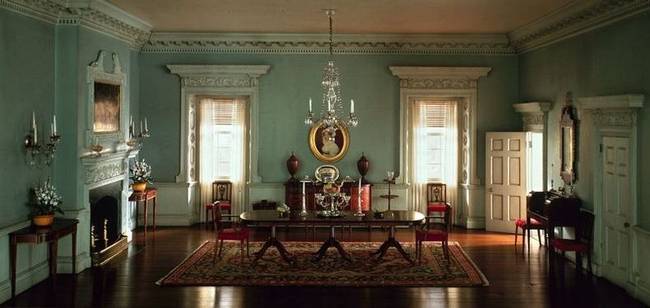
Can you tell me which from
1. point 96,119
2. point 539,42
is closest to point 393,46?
point 539,42

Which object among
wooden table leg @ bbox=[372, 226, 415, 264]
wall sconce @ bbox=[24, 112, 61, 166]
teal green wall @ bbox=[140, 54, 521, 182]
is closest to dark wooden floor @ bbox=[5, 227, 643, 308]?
wooden table leg @ bbox=[372, 226, 415, 264]

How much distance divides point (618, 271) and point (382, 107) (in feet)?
18.8

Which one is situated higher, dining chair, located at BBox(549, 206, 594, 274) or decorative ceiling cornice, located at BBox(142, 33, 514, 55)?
decorative ceiling cornice, located at BBox(142, 33, 514, 55)

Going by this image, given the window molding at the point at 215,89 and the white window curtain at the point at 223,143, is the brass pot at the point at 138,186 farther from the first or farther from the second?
the white window curtain at the point at 223,143

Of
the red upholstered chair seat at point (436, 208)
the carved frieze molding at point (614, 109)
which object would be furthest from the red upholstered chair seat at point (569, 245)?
the red upholstered chair seat at point (436, 208)

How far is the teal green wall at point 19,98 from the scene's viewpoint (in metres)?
7.12

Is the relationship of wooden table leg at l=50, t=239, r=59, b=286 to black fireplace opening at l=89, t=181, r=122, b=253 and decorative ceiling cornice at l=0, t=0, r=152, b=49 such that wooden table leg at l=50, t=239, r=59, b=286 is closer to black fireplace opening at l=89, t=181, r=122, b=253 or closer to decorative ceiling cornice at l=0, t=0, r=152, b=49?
black fireplace opening at l=89, t=181, r=122, b=253

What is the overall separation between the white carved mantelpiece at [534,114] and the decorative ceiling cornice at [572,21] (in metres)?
1.10

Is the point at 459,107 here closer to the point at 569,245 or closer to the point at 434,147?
the point at 434,147

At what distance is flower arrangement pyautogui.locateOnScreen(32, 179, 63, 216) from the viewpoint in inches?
295

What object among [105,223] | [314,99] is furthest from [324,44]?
[105,223]

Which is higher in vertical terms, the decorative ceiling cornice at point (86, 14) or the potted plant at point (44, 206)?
the decorative ceiling cornice at point (86, 14)

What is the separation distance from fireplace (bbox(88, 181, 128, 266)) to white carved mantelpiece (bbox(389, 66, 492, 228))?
554 centimetres

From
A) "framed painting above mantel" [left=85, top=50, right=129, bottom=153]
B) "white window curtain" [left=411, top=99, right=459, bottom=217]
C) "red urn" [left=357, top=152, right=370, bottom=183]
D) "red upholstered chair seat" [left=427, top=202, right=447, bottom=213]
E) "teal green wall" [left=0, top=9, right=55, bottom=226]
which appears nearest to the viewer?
"teal green wall" [left=0, top=9, right=55, bottom=226]
